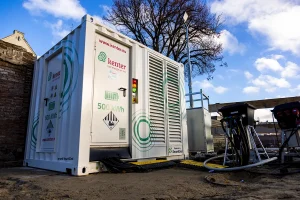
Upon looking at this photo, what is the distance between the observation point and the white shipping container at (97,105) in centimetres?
338

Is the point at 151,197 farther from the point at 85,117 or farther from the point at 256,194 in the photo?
the point at 85,117

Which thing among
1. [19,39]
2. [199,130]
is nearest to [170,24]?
[199,130]

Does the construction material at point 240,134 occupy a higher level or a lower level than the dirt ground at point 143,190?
higher

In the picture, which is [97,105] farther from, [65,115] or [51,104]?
[51,104]

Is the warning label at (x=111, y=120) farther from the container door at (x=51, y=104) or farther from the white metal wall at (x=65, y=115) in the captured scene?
the container door at (x=51, y=104)

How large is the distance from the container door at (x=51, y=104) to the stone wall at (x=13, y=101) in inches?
33.4

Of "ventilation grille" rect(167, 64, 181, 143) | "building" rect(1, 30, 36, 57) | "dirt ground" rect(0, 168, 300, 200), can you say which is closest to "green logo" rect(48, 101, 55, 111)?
"dirt ground" rect(0, 168, 300, 200)

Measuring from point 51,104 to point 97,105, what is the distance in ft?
3.90

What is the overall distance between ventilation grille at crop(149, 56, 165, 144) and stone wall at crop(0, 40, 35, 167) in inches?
115

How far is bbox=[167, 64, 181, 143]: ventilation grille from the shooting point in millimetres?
5086

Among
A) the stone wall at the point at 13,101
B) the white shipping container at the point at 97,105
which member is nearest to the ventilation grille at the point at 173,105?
the white shipping container at the point at 97,105

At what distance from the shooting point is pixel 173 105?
17.4 ft

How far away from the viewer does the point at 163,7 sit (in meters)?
13.4

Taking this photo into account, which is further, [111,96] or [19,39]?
[19,39]
